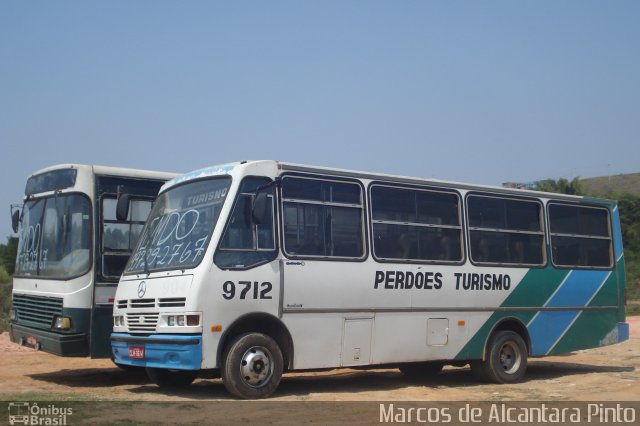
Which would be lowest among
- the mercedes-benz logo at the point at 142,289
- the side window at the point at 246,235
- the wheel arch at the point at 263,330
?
the wheel arch at the point at 263,330

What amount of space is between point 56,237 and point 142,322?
2.55 meters

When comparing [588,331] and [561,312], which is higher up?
[561,312]

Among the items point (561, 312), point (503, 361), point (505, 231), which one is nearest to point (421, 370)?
point (503, 361)

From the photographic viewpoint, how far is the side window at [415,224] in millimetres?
12194

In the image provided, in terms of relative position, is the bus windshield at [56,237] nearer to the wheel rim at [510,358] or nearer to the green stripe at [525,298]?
the green stripe at [525,298]

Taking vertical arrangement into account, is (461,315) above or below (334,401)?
above

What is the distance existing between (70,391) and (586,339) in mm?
8713

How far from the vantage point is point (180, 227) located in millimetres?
11188

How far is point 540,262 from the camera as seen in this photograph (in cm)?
1424

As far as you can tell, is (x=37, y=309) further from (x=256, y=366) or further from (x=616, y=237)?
(x=616, y=237)

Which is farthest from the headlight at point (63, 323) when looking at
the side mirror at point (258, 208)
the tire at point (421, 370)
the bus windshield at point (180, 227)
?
the tire at point (421, 370)

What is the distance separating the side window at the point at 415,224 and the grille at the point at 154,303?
120 inches

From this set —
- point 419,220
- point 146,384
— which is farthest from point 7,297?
point 419,220

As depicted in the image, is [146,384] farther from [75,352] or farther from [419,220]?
[419,220]
